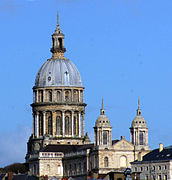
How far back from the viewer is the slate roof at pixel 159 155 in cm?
19138

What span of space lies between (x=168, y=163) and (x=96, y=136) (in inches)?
624

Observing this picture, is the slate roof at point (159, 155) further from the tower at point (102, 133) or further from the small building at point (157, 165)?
the tower at point (102, 133)

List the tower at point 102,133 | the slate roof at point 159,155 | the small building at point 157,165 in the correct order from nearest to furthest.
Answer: the small building at point 157,165 < the slate roof at point 159,155 < the tower at point 102,133

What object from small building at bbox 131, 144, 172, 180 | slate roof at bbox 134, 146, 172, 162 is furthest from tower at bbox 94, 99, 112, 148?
slate roof at bbox 134, 146, 172, 162

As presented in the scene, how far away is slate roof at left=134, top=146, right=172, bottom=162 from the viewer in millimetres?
191375

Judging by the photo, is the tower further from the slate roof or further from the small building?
the slate roof

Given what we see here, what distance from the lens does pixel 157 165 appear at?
627 ft

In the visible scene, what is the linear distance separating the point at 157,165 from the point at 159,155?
9.30 feet

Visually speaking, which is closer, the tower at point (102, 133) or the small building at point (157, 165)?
the small building at point (157, 165)

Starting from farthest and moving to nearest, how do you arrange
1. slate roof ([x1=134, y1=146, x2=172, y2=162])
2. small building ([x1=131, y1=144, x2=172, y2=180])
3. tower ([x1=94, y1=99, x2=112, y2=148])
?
tower ([x1=94, y1=99, x2=112, y2=148]) → slate roof ([x1=134, y1=146, x2=172, y2=162]) → small building ([x1=131, y1=144, x2=172, y2=180])

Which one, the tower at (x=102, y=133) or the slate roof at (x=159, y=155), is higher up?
the tower at (x=102, y=133)

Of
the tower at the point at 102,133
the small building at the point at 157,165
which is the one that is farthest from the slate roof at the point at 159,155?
the tower at the point at 102,133

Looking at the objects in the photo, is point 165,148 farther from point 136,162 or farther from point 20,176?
point 20,176

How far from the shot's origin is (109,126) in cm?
19962
